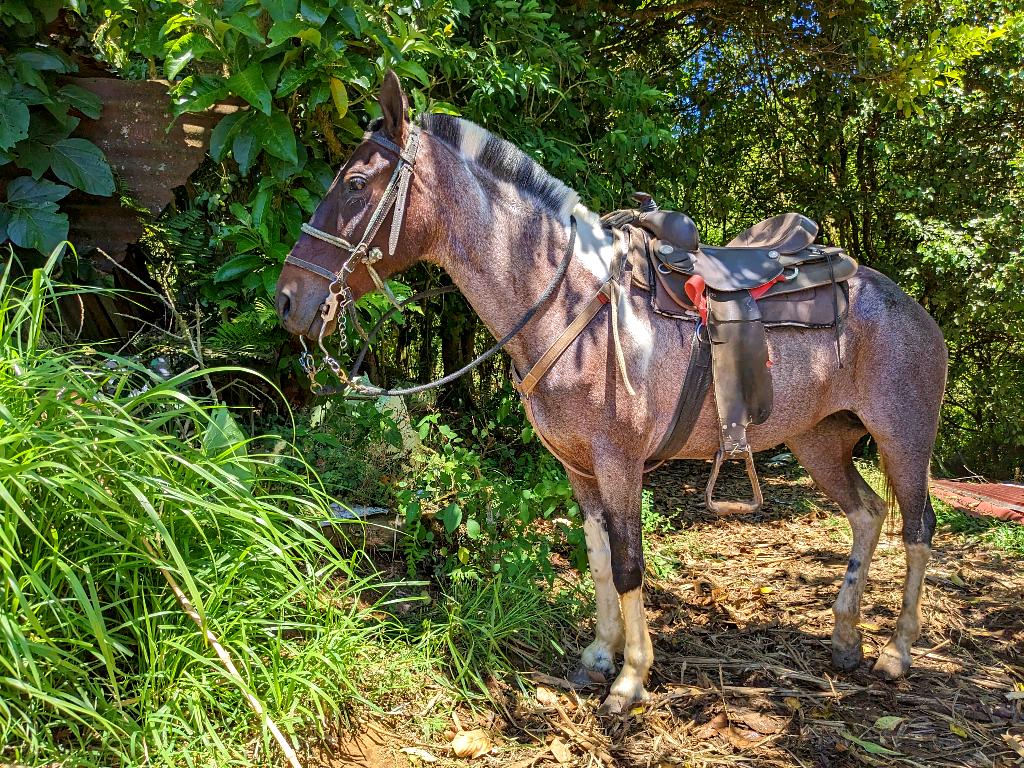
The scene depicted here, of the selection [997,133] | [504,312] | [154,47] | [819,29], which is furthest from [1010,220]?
[154,47]

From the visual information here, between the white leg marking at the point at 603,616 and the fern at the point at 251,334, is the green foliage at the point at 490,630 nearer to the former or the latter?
the white leg marking at the point at 603,616

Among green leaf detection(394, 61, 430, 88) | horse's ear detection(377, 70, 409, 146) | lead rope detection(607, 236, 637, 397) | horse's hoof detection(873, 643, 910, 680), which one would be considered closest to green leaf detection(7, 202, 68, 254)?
green leaf detection(394, 61, 430, 88)

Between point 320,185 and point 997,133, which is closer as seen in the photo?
point 320,185

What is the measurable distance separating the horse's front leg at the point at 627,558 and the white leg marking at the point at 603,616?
168 millimetres

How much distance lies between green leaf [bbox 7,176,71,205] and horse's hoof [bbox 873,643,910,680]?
4334 millimetres

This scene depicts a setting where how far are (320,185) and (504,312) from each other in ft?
4.74

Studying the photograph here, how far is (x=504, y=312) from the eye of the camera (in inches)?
111

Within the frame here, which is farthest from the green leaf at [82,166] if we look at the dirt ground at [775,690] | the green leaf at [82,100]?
the dirt ground at [775,690]

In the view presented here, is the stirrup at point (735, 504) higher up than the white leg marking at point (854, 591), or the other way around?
the stirrup at point (735, 504)

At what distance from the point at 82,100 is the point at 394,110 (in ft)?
7.00

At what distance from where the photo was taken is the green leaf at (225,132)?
11.3 ft

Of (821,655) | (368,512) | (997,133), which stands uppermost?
→ (997,133)

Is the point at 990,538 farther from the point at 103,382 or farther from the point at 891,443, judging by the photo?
the point at 103,382

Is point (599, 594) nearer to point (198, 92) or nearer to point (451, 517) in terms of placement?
point (451, 517)
